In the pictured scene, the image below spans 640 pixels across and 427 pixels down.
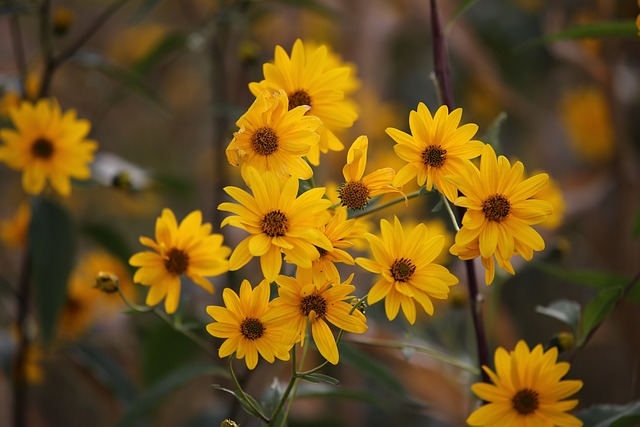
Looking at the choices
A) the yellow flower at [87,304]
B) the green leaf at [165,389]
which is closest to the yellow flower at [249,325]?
the green leaf at [165,389]

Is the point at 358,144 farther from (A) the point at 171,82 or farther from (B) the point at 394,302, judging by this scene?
(A) the point at 171,82

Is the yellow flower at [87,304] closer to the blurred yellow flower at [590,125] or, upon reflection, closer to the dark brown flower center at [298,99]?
the dark brown flower center at [298,99]

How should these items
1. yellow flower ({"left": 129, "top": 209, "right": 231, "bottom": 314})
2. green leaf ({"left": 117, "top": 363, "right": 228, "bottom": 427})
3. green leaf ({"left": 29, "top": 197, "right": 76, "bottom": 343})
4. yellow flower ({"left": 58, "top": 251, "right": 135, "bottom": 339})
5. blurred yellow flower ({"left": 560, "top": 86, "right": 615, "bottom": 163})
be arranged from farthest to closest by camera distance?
1. blurred yellow flower ({"left": 560, "top": 86, "right": 615, "bottom": 163})
2. yellow flower ({"left": 58, "top": 251, "right": 135, "bottom": 339})
3. green leaf ({"left": 29, "top": 197, "right": 76, "bottom": 343})
4. green leaf ({"left": 117, "top": 363, "right": 228, "bottom": 427})
5. yellow flower ({"left": 129, "top": 209, "right": 231, "bottom": 314})

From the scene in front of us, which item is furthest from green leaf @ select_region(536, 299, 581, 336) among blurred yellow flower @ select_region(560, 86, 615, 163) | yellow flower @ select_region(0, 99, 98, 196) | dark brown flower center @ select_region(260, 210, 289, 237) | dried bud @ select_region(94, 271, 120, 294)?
blurred yellow flower @ select_region(560, 86, 615, 163)

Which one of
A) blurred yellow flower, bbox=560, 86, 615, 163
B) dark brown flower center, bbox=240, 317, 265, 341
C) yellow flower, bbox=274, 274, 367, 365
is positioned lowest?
dark brown flower center, bbox=240, 317, 265, 341

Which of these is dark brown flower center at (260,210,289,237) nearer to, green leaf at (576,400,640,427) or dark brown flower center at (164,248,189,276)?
dark brown flower center at (164,248,189,276)

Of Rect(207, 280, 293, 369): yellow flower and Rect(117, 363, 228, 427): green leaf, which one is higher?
Rect(117, 363, 228, 427): green leaf

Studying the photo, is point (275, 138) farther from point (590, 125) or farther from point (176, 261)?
point (590, 125)
